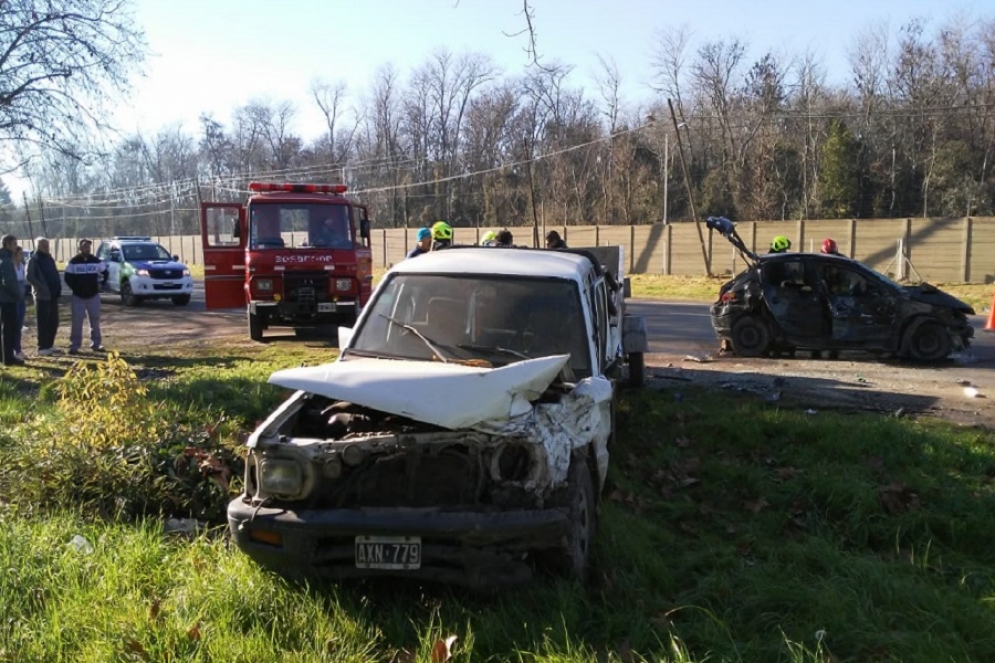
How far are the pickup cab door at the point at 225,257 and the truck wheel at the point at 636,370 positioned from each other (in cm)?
822

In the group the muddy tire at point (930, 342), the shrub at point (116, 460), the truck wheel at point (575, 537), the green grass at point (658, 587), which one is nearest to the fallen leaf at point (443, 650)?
the green grass at point (658, 587)

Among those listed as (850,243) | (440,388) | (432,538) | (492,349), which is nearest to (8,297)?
(492,349)

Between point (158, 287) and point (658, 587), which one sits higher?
point (158, 287)

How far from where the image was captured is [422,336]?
18.1 ft

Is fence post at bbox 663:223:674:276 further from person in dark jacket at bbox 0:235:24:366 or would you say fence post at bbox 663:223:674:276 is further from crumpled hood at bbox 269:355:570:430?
crumpled hood at bbox 269:355:570:430

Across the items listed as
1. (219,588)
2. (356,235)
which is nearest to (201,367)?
(356,235)

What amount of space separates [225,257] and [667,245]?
82.3 ft

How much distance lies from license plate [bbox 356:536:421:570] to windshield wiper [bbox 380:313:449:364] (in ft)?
4.78

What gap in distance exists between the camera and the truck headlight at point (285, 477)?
4.08 m

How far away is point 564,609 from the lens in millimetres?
3895

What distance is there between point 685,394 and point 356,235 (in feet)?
25.6

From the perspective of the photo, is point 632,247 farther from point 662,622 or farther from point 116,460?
point 662,622

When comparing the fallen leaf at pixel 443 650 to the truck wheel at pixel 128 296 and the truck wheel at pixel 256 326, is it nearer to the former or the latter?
the truck wheel at pixel 256 326

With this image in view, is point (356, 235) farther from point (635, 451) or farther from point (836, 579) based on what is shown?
point (836, 579)
